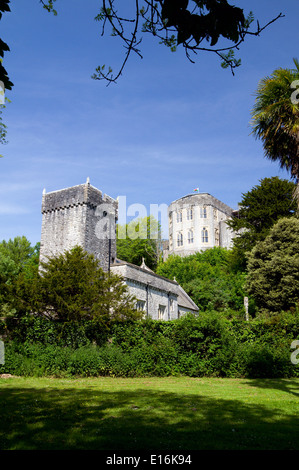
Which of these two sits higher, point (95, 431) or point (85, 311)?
point (85, 311)

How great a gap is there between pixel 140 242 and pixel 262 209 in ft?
89.6

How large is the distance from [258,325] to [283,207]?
67.7 ft

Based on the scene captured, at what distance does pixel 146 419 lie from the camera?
718 cm

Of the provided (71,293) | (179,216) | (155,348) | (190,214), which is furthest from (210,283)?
(71,293)

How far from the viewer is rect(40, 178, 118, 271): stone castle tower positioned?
30.9 metres

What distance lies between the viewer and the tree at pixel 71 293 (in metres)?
17.0

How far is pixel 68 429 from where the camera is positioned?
6371mm

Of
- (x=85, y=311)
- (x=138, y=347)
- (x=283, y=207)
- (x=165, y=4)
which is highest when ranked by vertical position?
(x=283, y=207)

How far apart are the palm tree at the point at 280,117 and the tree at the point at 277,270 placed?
1277cm

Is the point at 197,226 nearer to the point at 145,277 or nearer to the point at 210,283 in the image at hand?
the point at 210,283

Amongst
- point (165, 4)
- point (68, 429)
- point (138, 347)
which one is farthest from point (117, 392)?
point (165, 4)

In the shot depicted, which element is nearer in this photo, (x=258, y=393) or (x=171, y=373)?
(x=258, y=393)
